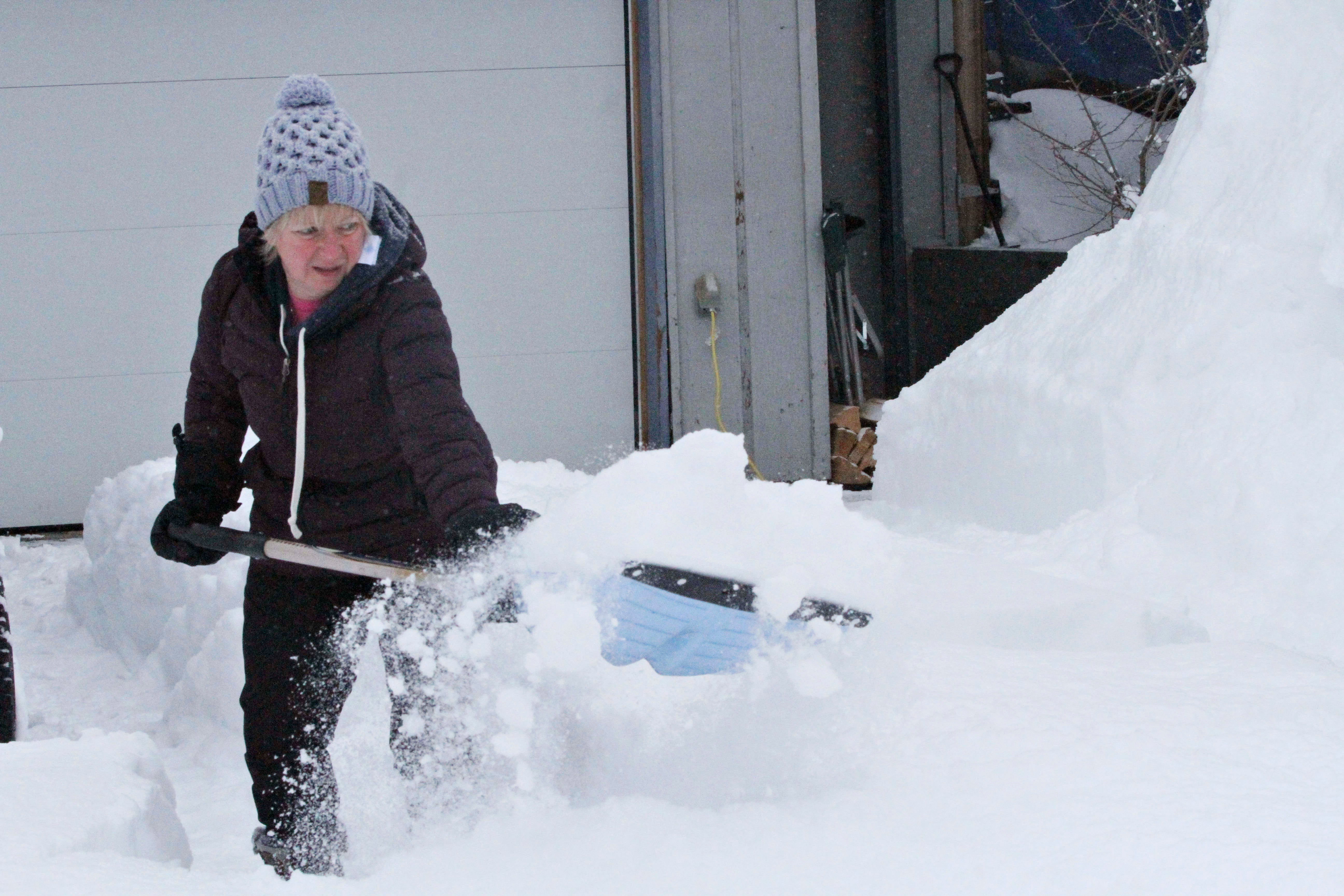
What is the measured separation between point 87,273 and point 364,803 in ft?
14.9

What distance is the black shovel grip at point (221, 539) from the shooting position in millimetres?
1982

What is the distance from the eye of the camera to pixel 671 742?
5.89 feet

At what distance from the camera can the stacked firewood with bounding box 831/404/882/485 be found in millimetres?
6344

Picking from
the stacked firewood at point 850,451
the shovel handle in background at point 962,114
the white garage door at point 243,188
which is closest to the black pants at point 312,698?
the white garage door at point 243,188

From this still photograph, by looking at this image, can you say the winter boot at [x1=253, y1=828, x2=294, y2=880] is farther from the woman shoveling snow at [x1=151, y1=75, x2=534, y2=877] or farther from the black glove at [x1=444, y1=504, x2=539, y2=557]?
the black glove at [x1=444, y1=504, x2=539, y2=557]

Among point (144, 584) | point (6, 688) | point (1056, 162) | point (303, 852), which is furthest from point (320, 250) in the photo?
point (1056, 162)

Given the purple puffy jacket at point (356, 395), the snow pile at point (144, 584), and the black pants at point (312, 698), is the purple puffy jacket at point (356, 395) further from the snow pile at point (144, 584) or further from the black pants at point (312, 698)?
the snow pile at point (144, 584)

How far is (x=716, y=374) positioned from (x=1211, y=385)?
349cm

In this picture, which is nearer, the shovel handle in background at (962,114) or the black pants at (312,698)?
the black pants at (312,698)

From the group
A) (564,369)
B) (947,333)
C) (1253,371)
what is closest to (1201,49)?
(947,333)

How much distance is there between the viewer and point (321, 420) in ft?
6.54

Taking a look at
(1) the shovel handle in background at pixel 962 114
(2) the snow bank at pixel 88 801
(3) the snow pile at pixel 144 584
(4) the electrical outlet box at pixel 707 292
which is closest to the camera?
(2) the snow bank at pixel 88 801

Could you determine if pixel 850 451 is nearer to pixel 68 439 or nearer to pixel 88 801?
pixel 68 439

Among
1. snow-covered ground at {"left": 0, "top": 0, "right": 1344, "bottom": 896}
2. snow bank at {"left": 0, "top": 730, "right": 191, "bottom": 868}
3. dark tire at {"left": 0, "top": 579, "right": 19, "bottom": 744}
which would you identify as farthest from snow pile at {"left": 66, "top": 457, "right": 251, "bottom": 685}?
snow bank at {"left": 0, "top": 730, "right": 191, "bottom": 868}
